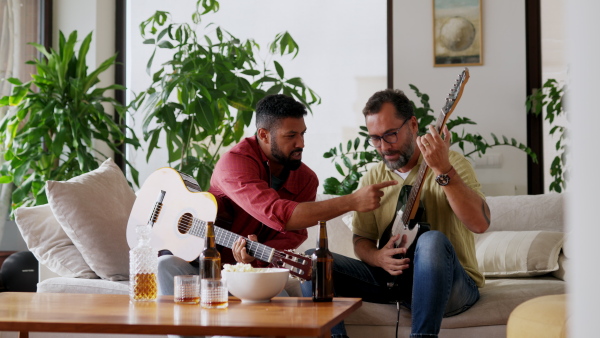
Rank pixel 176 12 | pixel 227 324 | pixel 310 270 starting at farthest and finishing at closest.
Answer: pixel 176 12, pixel 310 270, pixel 227 324

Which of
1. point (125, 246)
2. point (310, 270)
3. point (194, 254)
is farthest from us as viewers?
point (125, 246)

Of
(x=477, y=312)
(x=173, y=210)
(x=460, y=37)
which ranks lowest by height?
(x=477, y=312)

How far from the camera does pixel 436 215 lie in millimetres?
2305

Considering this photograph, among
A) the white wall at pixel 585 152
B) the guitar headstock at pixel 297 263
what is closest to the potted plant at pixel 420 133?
the guitar headstock at pixel 297 263

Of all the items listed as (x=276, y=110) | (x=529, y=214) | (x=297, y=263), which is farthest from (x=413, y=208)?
(x=529, y=214)

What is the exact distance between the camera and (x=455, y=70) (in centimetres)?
→ 412

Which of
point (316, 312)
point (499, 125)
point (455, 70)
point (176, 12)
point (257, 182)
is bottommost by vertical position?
point (316, 312)

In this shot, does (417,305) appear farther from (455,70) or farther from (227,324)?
(455,70)

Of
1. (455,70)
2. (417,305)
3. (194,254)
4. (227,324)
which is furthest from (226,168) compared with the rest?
(455,70)

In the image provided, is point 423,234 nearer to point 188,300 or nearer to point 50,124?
point 188,300

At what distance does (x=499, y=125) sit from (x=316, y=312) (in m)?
2.81

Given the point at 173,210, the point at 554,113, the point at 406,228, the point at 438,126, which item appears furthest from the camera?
the point at 554,113

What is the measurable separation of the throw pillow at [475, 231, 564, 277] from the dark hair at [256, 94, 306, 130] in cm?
100

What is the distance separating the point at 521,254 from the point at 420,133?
116 cm
